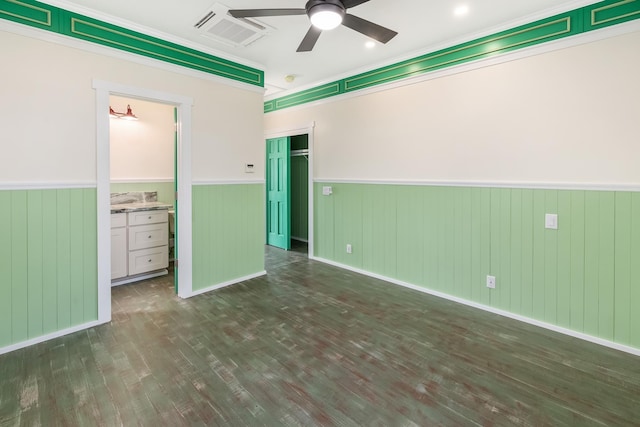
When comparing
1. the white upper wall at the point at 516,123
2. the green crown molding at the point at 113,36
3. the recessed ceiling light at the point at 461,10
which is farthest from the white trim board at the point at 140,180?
the recessed ceiling light at the point at 461,10

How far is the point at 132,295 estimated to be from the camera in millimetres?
3738

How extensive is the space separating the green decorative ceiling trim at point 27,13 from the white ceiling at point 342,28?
13cm

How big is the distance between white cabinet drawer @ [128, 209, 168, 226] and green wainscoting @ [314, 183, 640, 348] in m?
2.77

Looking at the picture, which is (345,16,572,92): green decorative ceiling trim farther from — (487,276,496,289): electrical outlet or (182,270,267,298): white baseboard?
(182,270,267,298): white baseboard

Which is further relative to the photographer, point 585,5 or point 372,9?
point 372,9

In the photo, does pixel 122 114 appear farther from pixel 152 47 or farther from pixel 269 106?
pixel 269 106

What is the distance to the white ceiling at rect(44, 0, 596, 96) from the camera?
2.78 metres

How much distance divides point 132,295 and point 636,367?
4.75 m

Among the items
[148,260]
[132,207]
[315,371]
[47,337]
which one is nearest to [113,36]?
[132,207]

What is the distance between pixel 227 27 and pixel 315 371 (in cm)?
322

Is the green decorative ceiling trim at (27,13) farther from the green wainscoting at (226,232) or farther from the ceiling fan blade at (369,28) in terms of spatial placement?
the ceiling fan blade at (369,28)

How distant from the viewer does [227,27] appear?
314 cm

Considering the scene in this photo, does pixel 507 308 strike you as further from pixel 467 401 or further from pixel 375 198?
pixel 375 198

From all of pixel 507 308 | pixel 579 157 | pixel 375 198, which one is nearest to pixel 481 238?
pixel 507 308
